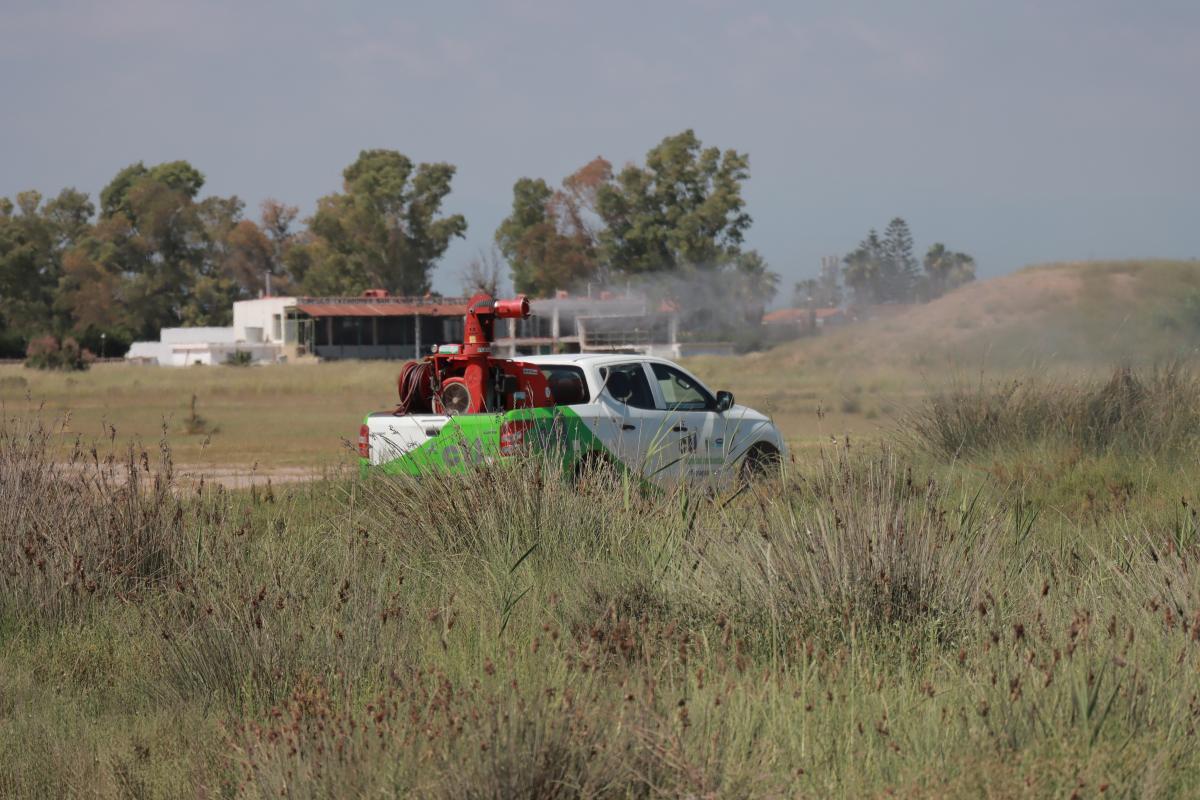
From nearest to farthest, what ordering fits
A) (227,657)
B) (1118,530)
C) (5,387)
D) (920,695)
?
(920,695) < (227,657) < (1118,530) < (5,387)

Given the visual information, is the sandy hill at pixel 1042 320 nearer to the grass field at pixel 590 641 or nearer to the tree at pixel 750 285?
the grass field at pixel 590 641

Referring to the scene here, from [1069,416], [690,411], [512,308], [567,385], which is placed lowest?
[1069,416]

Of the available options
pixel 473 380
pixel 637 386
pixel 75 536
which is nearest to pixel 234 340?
pixel 637 386

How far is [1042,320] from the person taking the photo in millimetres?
30359

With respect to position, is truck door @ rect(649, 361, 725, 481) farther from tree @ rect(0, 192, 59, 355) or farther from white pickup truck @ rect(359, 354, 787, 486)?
tree @ rect(0, 192, 59, 355)

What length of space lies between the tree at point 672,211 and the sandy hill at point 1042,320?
44981mm

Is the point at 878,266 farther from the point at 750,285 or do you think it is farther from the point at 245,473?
the point at 245,473

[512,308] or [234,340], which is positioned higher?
[512,308]

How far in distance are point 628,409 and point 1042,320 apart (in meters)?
19.5

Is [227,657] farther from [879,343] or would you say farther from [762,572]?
[879,343]

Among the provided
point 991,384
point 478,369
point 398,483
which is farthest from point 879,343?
point 398,483

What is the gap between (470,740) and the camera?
4586 mm

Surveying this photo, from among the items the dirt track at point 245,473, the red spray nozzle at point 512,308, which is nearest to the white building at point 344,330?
the dirt track at point 245,473

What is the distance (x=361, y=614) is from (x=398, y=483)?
2.83 meters
